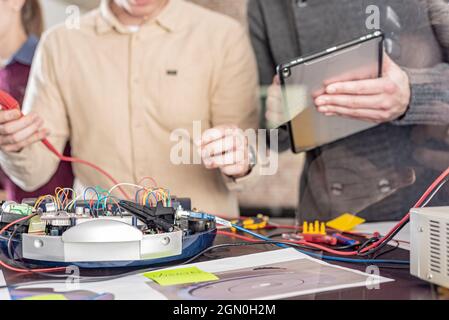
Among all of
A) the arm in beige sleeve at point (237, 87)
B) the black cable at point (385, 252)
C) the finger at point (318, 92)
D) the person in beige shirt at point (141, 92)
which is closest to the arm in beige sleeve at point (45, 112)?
the person in beige shirt at point (141, 92)

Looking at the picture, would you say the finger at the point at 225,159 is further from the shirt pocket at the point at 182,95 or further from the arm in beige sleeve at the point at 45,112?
the arm in beige sleeve at the point at 45,112

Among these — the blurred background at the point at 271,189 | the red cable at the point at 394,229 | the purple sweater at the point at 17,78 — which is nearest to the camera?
the red cable at the point at 394,229

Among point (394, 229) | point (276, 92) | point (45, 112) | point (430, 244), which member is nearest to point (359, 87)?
point (276, 92)

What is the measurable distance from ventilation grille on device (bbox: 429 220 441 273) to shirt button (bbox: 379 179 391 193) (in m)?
0.49

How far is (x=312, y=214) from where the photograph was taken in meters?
1.08

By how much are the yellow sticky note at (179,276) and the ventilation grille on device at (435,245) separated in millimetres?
206

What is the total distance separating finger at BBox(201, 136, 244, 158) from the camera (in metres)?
0.81

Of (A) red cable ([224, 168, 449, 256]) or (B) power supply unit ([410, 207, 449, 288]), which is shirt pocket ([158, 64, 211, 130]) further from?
(B) power supply unit ([410, 207, 449, 288])

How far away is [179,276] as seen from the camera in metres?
0.56

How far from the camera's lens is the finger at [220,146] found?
81 centimetres

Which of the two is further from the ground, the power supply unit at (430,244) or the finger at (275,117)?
the finger at (275,117)

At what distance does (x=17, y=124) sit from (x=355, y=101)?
516mm
